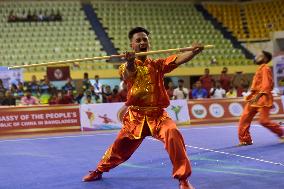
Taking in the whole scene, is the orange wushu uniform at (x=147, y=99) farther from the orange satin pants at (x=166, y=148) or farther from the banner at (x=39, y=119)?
the banner at (x=39, y=119)

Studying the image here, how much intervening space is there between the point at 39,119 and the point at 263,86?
6790 mm

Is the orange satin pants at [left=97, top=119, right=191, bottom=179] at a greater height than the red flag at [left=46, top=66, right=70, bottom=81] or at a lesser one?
lesser

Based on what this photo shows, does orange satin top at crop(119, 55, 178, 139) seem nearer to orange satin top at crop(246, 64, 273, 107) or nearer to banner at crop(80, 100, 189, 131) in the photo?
orange satin top at crop(246, 64, 273, 107)

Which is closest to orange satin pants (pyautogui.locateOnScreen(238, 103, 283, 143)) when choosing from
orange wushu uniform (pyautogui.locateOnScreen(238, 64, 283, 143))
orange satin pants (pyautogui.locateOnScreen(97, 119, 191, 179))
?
orange wushu uniform (pyautogui.locateOnScreen(238, 64, 283, 143))

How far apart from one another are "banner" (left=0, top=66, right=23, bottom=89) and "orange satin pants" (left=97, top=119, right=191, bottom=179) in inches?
408

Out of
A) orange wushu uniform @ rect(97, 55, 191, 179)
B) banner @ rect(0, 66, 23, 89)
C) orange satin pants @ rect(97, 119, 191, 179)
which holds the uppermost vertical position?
banner @ rect(0, 66, 23, 89)

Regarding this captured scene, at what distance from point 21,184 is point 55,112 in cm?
773

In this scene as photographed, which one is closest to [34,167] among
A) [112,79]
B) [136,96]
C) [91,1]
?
[136,96]

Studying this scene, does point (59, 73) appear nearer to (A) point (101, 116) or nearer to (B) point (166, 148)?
(A) point (101, 116)

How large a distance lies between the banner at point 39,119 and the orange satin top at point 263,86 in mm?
5996

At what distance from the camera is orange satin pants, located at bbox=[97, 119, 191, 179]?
547 centimetres

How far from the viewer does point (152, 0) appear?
28.0 metres

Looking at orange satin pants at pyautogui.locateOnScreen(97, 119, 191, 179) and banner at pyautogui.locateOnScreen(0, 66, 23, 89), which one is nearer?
orange satin pants at pyautogui.locateOnScreen(97, 119, 191, 179)

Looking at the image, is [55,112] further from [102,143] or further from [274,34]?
[274,34]
